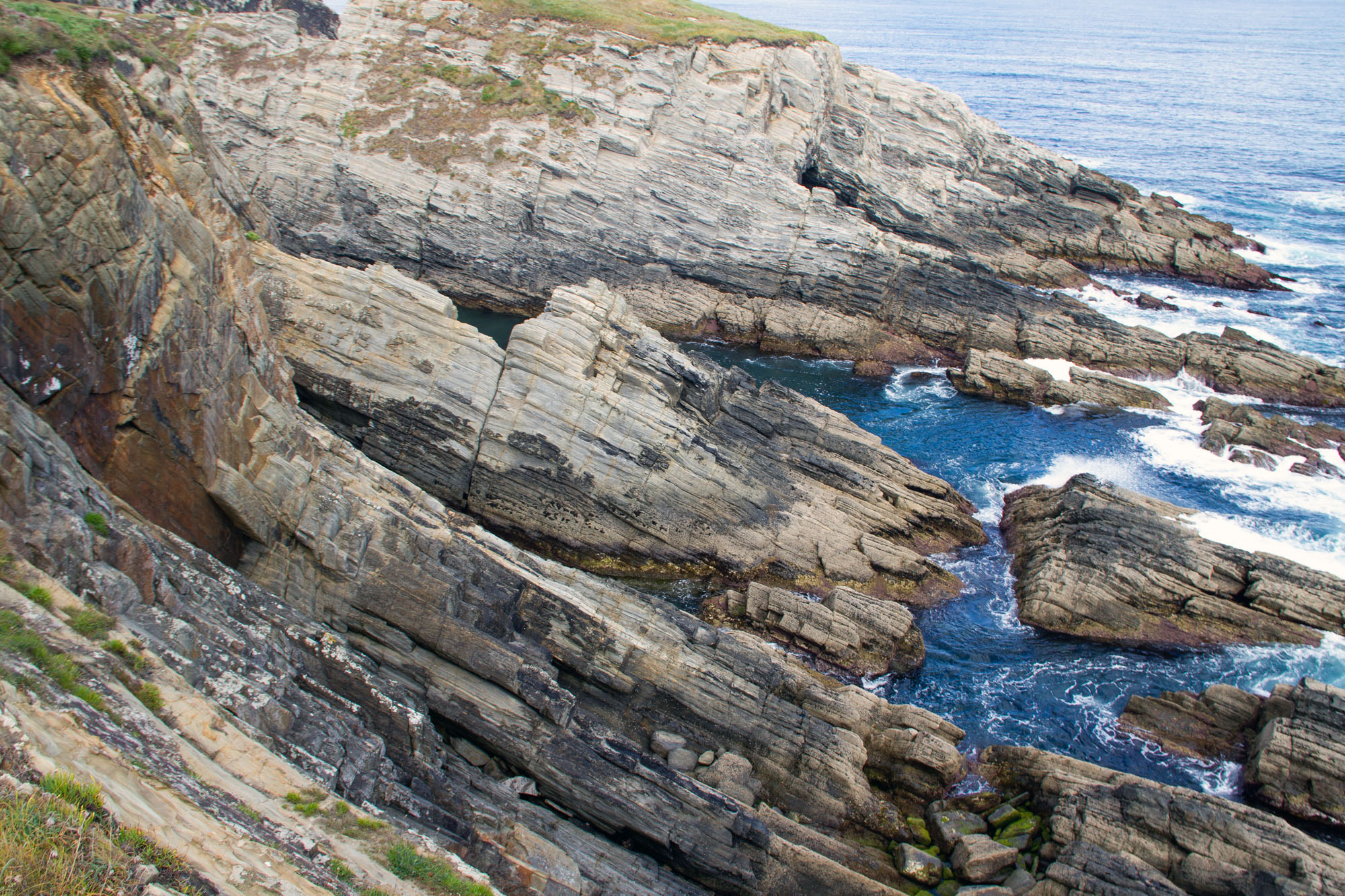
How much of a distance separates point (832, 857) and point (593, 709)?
26.7 feet

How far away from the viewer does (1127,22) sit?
589 feet

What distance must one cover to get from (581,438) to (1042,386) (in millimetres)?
31042

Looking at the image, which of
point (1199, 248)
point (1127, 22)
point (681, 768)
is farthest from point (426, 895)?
point (1127, 22)

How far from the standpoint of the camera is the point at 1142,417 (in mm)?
46281

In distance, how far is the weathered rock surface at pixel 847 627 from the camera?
29.4 meters

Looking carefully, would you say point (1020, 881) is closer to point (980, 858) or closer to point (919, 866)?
point (980, 858)

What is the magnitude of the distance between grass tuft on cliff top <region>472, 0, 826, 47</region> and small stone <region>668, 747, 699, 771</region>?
5225 centimetres

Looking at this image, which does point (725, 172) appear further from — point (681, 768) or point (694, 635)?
point (681, 768)

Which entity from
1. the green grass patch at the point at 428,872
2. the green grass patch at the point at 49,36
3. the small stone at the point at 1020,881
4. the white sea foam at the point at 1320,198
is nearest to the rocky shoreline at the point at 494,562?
the small stone at the point at 1020,881

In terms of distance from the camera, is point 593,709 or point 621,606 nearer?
point 593,709

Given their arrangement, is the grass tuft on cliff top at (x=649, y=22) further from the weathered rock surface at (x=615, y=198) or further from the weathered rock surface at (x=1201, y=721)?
the weathered rock surface at (x=1201, y=721)

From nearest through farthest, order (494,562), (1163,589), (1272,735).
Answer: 1. (494,562)
2. (1272,735)
3. (1163,589)

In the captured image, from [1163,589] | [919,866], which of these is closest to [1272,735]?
[1163,589]

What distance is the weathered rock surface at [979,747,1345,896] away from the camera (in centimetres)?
2075
